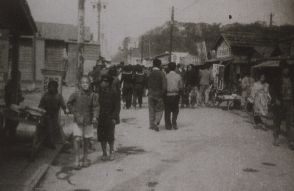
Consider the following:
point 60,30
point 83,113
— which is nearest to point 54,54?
point 60,30

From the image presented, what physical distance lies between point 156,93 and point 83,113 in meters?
5.40

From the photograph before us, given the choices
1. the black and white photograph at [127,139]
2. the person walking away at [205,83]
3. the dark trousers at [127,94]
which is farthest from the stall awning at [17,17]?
the person walking away at [205,83]

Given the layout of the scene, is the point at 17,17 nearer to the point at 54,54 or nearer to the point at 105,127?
the point at 105,127

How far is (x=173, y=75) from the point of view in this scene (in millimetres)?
13633

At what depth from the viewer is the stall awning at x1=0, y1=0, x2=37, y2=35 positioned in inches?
375

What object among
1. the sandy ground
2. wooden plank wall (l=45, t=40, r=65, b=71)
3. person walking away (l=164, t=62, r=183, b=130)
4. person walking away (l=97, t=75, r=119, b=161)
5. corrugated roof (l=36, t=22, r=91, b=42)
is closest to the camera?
the sandy ground

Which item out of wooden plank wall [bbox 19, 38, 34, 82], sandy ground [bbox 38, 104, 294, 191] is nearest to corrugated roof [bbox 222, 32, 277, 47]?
wooden plank wall [bbox 19, 38, 34, 82]

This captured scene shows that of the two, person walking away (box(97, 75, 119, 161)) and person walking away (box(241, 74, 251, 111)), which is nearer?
person walking away (box(97, 75, 119, 161))

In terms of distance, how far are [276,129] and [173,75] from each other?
3.83 meters

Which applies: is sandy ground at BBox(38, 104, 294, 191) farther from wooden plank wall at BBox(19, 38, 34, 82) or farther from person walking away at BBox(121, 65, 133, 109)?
wooden plank wall at BBox(19, 38, 34, 82)

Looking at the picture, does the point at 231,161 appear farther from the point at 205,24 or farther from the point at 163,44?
the point at 163,44

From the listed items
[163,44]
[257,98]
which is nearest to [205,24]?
[163,44]

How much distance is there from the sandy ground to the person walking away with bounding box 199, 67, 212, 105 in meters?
6.99

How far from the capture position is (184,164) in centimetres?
859
